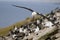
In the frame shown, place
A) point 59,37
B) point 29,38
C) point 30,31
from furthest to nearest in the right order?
1. point 30,31
2. point 29,38
3. point 59,37

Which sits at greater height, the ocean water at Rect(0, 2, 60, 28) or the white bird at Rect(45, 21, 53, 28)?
the ocean water at Rect(0, 2, 60, 28)

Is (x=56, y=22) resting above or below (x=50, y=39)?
above

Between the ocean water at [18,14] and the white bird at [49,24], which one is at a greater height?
the ocean water at [18,14]

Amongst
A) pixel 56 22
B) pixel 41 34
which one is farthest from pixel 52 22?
pixel 41 34

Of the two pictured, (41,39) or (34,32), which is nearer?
(41,39)

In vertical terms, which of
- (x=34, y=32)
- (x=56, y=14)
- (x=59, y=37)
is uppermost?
(x=56, y=14)

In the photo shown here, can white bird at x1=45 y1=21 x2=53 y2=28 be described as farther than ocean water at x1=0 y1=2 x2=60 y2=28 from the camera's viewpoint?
No

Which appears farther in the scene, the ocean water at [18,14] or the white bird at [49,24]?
the ocean water at [18,14]

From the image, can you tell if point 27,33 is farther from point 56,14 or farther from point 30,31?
point 56,14

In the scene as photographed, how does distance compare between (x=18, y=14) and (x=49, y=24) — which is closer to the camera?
(x=49, y=24)

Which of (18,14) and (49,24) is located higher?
(18,14)

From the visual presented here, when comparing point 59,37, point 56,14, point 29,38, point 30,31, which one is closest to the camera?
point 59,37
